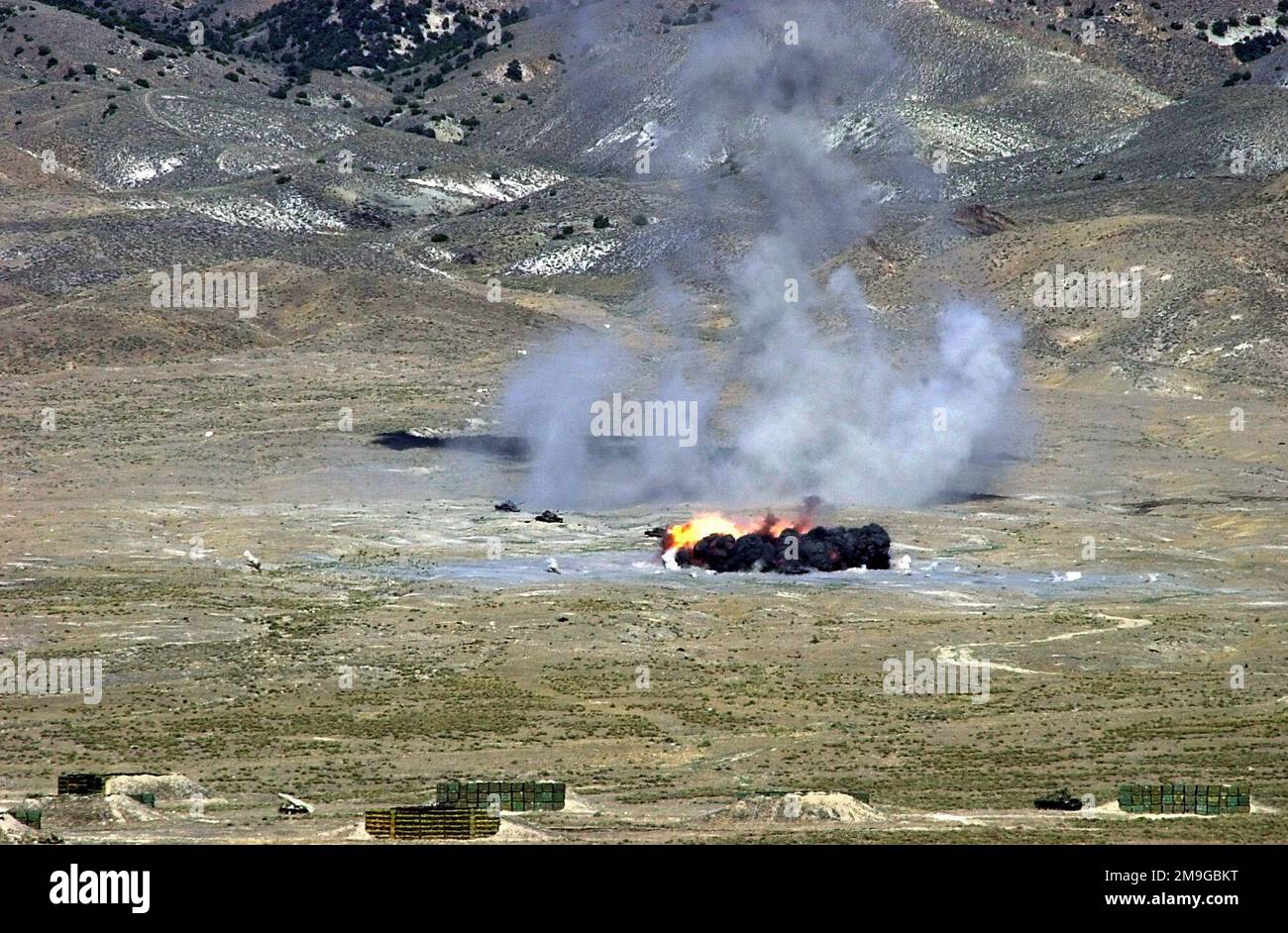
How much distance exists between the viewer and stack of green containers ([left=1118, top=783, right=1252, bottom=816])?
4409 centimetres

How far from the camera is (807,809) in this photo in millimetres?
43031

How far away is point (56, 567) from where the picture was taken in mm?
77875

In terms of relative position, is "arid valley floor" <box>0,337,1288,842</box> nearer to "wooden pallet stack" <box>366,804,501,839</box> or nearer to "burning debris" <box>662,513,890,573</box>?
"wooden pallet stack" <box>366,804,501,839</box>

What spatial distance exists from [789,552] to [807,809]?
117 ft

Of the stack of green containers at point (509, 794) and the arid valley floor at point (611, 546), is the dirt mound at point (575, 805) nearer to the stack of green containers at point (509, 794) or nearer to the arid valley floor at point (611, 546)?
the stack of green containers at point (509, 794)

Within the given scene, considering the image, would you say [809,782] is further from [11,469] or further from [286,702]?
[11,469]

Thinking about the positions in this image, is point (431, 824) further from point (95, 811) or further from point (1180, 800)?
point (1180, 800)

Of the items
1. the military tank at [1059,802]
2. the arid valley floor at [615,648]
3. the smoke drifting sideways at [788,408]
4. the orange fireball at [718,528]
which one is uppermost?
the smoke drifting sideways at [788,408]

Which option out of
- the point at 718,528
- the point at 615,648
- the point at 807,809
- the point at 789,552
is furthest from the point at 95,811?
the point at 718,528

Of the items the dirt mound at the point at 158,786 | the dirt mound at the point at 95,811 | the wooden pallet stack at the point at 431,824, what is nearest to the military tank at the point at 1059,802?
the wooden pallet stack at the point at 431,824

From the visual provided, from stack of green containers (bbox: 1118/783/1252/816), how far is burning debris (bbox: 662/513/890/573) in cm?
3337

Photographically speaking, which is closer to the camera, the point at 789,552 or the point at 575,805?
the point at 575,805

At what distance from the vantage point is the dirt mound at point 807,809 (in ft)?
141

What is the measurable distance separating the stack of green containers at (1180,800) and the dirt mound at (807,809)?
502 cm
